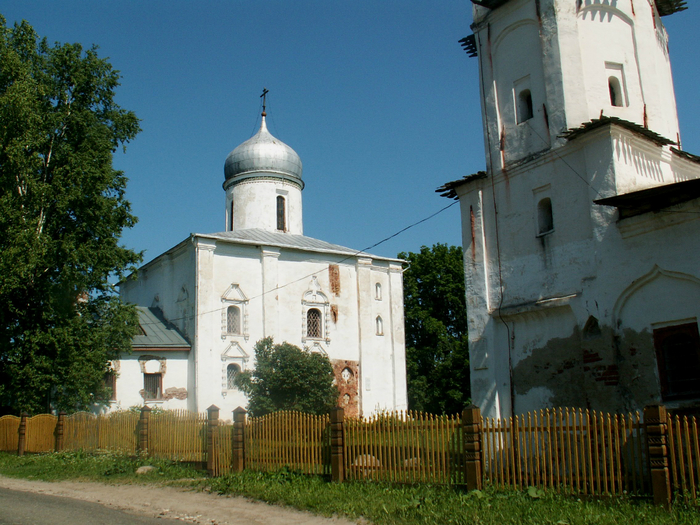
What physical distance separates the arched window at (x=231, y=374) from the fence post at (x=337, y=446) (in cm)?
1327

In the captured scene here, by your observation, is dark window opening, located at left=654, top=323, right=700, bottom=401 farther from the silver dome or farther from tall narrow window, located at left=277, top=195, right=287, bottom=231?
the silver dome

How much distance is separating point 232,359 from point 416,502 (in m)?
16.2

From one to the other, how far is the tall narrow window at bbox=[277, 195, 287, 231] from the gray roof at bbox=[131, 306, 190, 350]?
266 inches

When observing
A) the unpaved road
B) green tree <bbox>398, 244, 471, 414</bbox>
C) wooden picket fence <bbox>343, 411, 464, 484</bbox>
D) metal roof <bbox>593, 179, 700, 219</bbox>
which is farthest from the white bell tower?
green tree <bbox>398, 244, 471, 414</bbox>

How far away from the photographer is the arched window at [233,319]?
24.3 m

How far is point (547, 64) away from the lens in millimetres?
13359

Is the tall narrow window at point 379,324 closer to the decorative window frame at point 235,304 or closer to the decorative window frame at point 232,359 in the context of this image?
the decorative window frame at point 235,304

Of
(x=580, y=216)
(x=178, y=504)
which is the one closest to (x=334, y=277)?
(x=580, y=216)

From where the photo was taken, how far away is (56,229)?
18.5 meters

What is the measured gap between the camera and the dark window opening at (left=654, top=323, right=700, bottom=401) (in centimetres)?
1002

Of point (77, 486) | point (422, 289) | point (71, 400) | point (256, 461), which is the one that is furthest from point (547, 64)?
point (422, 289)

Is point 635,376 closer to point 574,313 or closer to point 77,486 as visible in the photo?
point 574,313

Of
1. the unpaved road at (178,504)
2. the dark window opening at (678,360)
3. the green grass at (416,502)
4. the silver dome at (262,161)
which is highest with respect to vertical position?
the silver dome at (262,161)

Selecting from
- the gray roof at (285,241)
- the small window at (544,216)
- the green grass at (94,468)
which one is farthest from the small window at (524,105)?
the gray roof at (285,241)
